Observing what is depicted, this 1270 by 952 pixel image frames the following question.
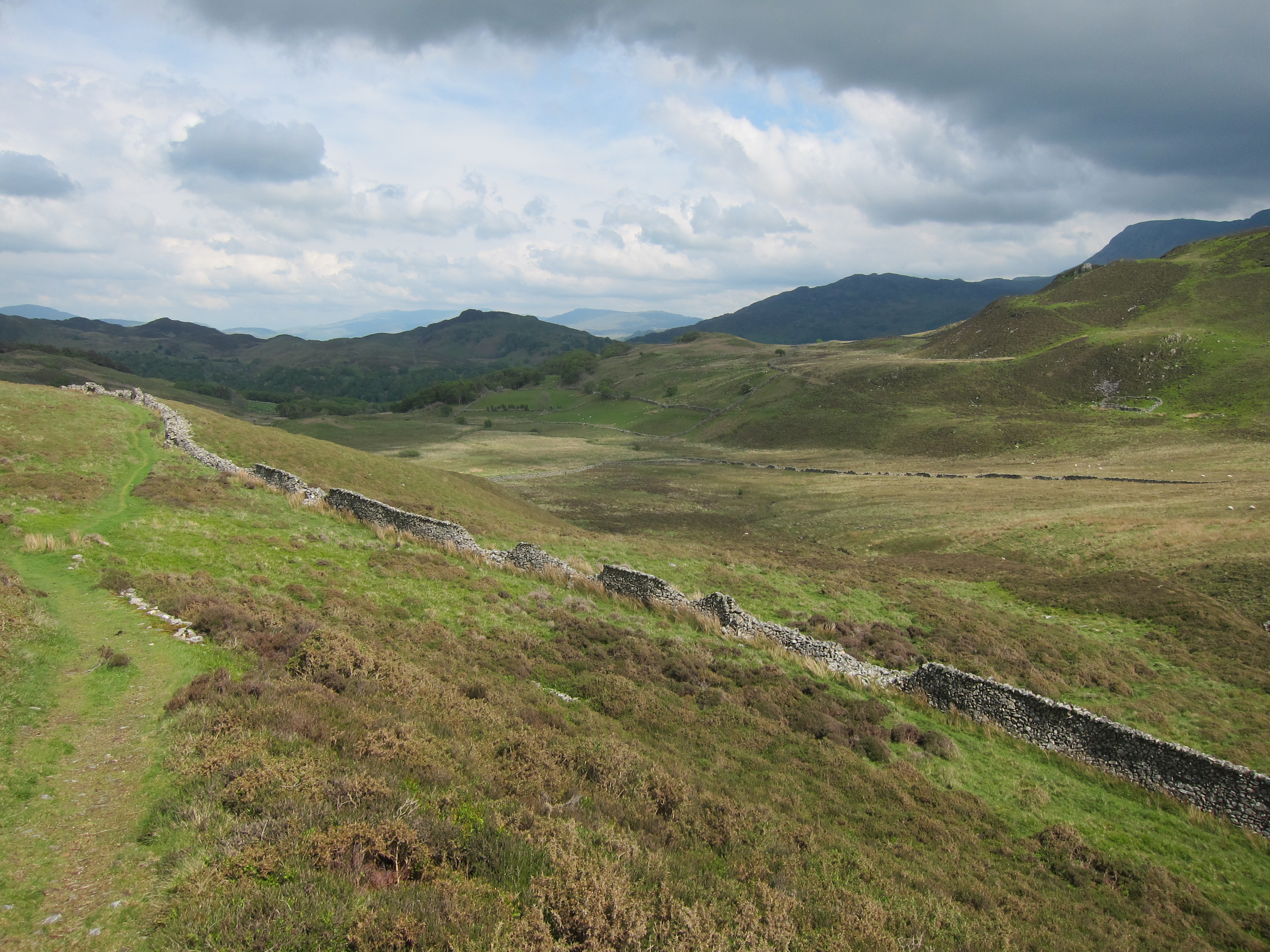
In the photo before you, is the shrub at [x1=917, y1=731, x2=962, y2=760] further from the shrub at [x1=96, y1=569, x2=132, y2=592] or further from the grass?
the shrub at [x1=96, y1=569, x2=132, y2=592]

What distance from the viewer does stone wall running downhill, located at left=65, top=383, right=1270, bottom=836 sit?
1355 centimetres

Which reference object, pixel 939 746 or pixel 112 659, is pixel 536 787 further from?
pixel 939 746

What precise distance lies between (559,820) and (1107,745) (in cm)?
1483

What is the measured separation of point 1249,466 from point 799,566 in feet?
150

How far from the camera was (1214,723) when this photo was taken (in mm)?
17453

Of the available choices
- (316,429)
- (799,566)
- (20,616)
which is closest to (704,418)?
(316,429)

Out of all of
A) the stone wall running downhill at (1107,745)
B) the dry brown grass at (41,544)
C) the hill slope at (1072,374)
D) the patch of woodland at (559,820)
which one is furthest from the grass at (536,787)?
the hill slope at (1072,374)

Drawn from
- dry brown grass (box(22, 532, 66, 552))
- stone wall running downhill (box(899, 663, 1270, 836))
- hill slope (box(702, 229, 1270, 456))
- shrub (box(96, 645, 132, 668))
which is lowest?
stone wall running downhill (box(899, 663, 1270, 836))

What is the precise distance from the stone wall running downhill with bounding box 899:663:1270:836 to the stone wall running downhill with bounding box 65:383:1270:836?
2cm

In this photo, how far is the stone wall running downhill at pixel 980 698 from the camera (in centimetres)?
1355

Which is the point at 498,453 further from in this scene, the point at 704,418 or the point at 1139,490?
the point at 1139,490

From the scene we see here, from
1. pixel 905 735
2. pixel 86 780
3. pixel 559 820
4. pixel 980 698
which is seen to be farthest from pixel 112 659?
pixel 980 698

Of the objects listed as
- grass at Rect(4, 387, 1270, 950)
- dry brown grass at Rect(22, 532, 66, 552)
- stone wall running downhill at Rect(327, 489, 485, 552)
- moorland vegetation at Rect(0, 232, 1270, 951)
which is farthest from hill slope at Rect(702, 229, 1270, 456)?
dry brown grass at Rect(22, 532, 66, 552)

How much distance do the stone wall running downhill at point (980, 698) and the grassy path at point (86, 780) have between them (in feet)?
44.0
